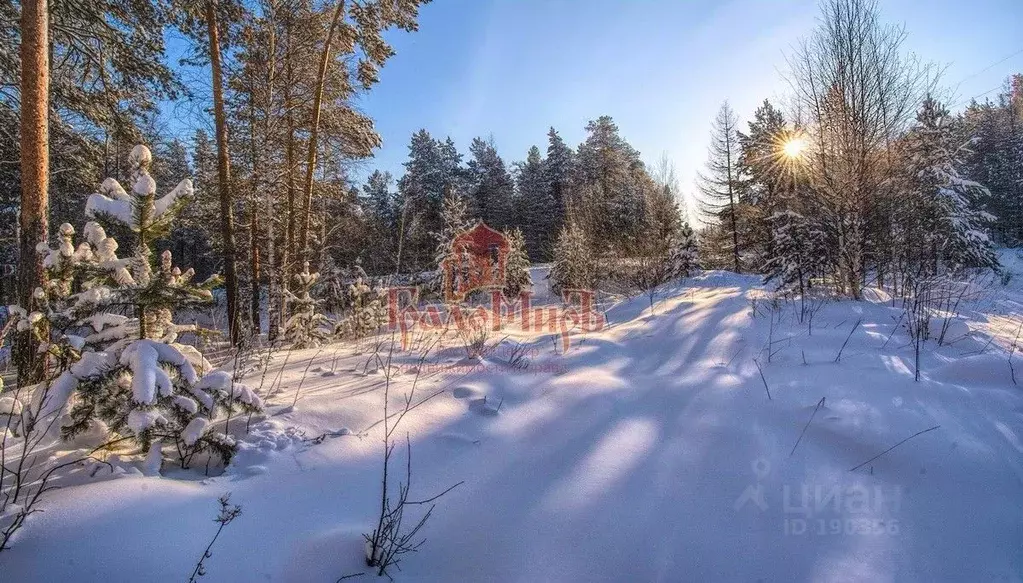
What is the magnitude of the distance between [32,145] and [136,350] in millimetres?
3796

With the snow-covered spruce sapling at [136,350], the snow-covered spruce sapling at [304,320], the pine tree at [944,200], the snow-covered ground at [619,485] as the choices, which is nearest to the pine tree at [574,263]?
the snow-covered spruce sapling at [304,320]

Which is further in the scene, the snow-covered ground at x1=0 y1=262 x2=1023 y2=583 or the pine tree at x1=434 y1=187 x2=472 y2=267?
the pine tree at x1=434 y1=187 x2=472 y2=267

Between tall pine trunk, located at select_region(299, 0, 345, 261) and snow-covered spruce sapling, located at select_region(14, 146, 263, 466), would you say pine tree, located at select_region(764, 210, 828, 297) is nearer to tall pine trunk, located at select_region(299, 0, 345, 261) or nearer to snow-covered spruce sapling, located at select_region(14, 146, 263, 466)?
tall pine trunk, located at select_region(299, 0, 345, 261)

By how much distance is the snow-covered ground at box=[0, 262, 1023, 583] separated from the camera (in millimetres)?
1513

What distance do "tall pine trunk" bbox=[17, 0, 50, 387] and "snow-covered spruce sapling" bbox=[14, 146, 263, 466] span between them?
93.2 inches

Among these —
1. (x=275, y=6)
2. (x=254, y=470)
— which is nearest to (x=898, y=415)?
(x=254, y=470)

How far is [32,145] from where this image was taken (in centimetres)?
386

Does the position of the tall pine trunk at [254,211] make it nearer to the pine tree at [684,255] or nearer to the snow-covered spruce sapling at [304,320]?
the snow-covered spruce sapling at [304,320]

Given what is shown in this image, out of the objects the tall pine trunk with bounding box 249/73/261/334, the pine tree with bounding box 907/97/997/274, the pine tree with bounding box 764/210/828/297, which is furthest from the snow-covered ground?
the pine tree with bounding box 907/97/997/274

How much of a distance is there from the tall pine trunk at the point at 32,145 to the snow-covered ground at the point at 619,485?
288 centimetres

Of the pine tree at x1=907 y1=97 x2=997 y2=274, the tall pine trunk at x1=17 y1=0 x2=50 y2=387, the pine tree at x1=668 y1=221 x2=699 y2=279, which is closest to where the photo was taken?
the tall pine trunk at x1=17 y1=0 x2=50 y2=387

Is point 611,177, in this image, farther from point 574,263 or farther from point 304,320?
point 304,320

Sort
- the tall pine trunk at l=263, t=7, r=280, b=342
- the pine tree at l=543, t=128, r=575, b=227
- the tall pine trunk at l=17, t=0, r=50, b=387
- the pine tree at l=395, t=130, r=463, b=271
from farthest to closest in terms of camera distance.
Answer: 1. the pine tree at l=543, t=128, r=575, b=227
2. the pine tree at l=395, t=130, r=463, b=271
3. the tall pine trunk at l=263, t=7, r=280, b=342
4. the tall pine trunk at l=17, t=0, r=50, b=387

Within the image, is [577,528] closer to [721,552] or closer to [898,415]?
[721,552]
